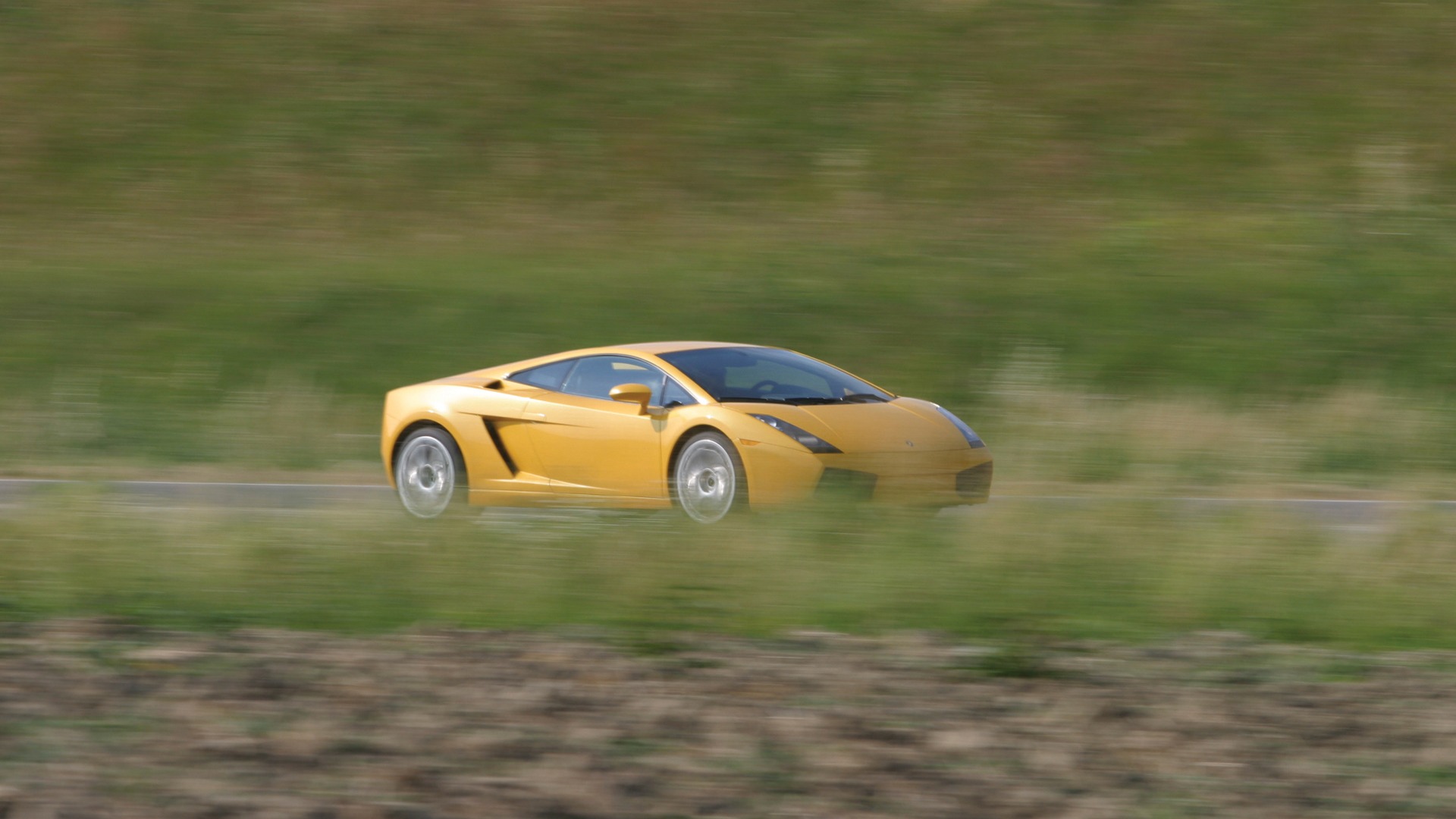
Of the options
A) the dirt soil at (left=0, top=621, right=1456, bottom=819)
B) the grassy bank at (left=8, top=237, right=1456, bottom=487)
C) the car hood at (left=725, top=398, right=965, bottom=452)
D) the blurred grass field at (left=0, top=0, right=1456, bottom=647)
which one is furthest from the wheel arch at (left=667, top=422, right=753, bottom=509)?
the grassy bank at (left=8, top=237, right=1456, bottom=487)

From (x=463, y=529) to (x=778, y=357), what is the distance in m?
3.26

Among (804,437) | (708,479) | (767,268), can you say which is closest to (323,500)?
(708,479)

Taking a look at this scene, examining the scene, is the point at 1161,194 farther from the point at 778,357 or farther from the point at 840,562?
the point at 840,562

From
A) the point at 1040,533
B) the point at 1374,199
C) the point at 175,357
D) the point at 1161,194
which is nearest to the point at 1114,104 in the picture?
the point at 1161,194

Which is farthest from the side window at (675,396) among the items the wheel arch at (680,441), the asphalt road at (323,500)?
the asphalt road at (323,500)

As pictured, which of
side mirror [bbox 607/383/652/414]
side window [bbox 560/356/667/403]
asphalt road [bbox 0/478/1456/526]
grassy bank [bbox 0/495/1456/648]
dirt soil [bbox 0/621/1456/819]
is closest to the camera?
dirt soil [bbox 0/621/1456/819]

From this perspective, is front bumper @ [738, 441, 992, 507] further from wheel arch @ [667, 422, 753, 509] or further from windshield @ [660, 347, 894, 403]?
windshield @ [660, 347, 894, 403]

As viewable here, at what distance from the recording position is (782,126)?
23.6 m

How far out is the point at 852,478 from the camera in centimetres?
899

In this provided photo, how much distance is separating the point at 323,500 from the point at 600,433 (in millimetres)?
1694

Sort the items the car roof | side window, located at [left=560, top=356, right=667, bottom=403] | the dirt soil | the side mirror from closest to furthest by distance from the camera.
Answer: the dirt soil
the side mirror
side window, located at [left=560, top=356, right=667, bottom=403]
the car roof

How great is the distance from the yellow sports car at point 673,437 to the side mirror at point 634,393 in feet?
0.03

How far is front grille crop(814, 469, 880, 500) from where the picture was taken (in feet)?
29.2

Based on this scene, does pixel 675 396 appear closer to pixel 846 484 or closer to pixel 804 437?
pixel 804 437
